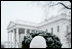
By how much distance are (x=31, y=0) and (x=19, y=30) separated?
25691 mm

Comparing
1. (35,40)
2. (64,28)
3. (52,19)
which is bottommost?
(35,40)

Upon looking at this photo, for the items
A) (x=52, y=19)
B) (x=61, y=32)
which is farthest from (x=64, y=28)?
(x=52, y=19)

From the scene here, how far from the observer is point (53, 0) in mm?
16094

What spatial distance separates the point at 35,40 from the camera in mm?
3559

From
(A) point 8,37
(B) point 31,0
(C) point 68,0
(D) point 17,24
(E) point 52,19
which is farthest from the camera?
(A) point 8,37

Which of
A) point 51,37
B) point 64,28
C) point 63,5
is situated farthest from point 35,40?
point 64,28

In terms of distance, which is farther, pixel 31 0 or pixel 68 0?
pixel 31 0

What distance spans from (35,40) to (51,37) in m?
11.1

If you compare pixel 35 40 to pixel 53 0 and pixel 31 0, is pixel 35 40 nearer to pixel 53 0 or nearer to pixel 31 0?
pixel 53 0

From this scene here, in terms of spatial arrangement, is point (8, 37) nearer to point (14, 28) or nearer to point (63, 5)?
point (14, 28)

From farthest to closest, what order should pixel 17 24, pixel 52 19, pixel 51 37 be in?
pixel 17 24 < pixel 52 19 < pixel 51 37

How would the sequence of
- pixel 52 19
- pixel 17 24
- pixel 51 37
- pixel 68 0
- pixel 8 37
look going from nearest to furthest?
1. pixel 51 37
2. pixel 68 0
3. pixel 52 19
4. pixel 17 24
5. pixel 8 37

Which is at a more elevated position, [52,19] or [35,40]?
[52,19]

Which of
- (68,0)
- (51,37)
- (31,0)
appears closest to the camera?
(51,37)
